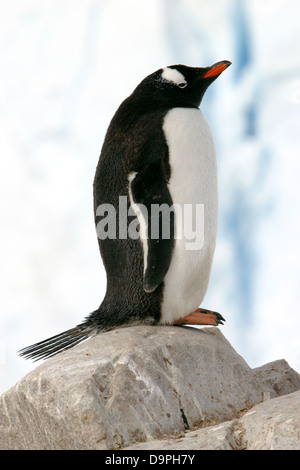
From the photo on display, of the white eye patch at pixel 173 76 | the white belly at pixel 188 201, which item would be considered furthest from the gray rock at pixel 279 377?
the white eye patch at pixel 173 76

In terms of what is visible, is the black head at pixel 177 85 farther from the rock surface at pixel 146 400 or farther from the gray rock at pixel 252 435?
the gray rock at pixel 252 435

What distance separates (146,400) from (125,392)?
0.40 feet

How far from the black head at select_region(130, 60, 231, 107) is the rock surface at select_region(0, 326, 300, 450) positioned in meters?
1.42

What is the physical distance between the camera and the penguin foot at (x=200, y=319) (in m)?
3.77

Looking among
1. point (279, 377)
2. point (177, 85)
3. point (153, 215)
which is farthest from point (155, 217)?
point (279, 377)

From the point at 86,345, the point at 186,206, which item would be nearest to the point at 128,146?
the point at 186,206

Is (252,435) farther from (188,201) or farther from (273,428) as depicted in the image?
(188,201)

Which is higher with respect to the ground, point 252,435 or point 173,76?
point 173,76

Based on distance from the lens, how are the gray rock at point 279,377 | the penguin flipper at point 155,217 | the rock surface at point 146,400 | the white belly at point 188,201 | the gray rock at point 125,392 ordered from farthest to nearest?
the gray rock at point 279,377
the white belly at point 188,201
the penguin flipper at point 155,217
the gray rock at point 125,392
the rock surface at point 146,400

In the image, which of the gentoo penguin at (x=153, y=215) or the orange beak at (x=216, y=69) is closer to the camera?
the gentoo penguin at (x=153, y=215)

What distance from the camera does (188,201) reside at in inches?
142

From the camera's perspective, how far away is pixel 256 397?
3.59 metres
